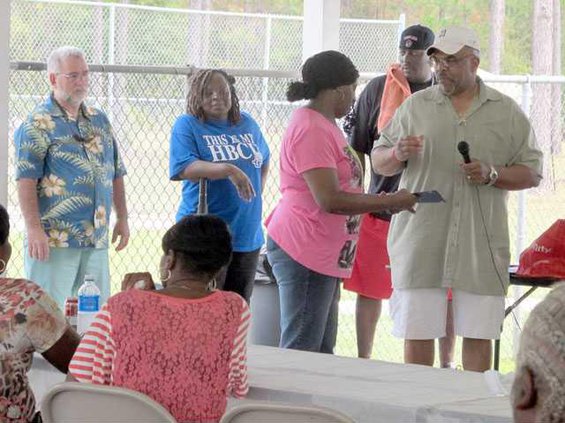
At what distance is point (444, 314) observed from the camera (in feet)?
17.1

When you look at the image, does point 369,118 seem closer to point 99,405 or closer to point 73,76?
point 73,76

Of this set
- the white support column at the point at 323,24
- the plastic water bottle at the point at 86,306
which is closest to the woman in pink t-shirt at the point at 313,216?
the plastic water bottle at the point at 86,306

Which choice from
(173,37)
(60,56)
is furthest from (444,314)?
(173,37)

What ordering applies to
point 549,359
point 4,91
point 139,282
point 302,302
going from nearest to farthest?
point 549,359, point 139,282, point 302,302, point 4,91

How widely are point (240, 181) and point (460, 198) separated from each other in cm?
114

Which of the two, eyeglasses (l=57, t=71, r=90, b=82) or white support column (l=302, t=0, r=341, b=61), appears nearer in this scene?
eyeglasses (l=57, t=71, r=90, b=82)

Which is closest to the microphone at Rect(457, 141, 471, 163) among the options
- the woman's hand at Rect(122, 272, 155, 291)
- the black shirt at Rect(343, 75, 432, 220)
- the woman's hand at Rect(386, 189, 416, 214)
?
the woman's hand at Rect(386, 189, 416, 214)

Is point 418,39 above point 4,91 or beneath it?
above

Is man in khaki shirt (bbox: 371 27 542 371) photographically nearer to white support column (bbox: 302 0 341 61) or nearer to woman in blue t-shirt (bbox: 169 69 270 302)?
woman in blue t-shirt (bbox: 169 69 270 302)

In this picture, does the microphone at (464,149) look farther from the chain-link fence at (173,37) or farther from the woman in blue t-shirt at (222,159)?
the chain-link fence at (173,37)

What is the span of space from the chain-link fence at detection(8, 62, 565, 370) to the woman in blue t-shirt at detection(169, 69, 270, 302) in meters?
0.55

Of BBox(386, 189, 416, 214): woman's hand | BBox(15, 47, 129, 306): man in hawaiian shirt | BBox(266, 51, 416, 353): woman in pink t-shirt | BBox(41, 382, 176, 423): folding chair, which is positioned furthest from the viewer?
BBox(15, 47, 129, 306): man in hawaiian shirt

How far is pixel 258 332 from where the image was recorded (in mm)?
6383

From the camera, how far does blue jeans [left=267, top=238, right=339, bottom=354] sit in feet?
18.0
